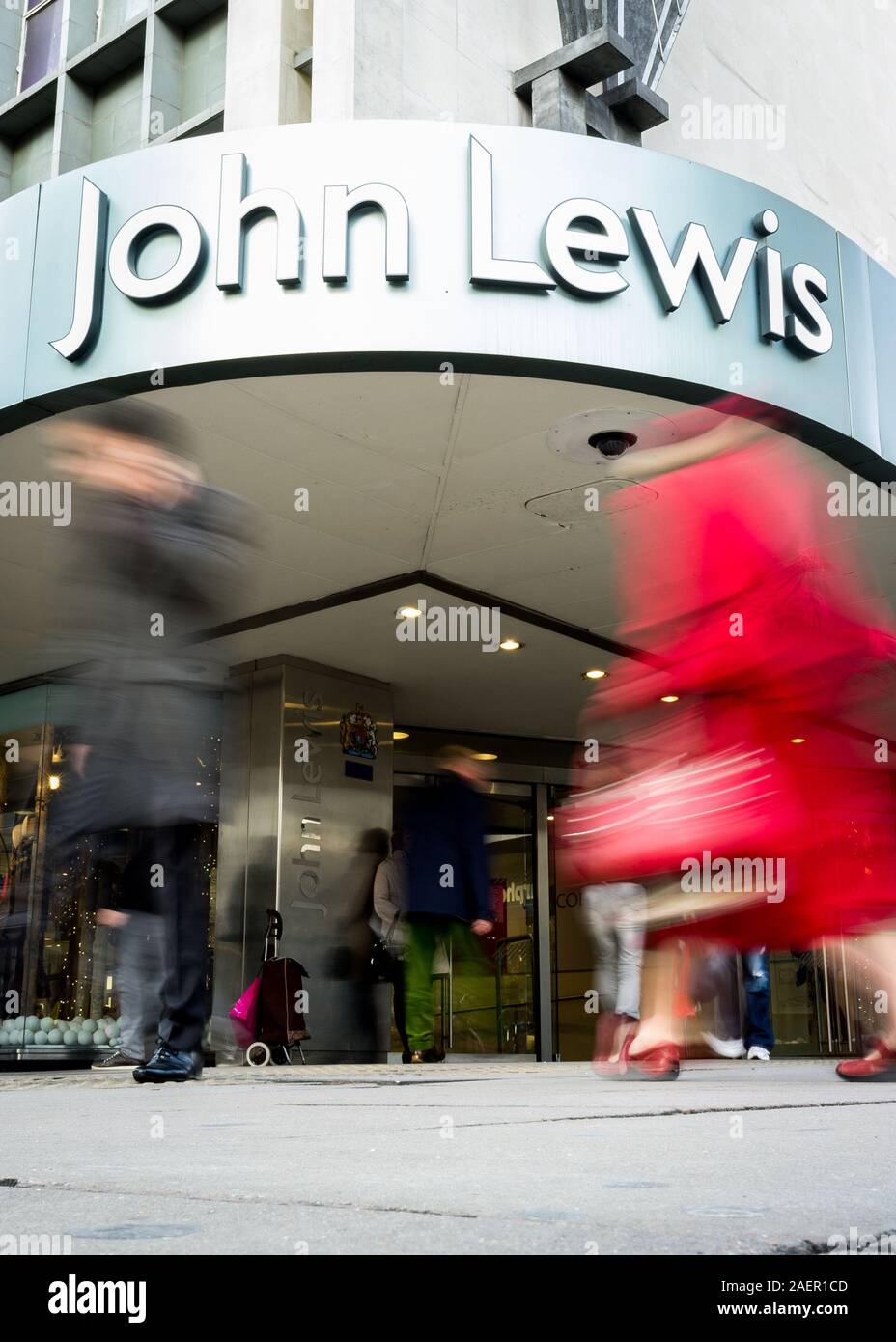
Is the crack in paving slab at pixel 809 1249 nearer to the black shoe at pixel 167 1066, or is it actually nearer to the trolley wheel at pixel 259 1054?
the black shoe at pixel 167 1066

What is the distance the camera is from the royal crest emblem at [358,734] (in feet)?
39.1

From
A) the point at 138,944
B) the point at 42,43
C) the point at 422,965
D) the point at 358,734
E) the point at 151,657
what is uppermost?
the point at 42,43

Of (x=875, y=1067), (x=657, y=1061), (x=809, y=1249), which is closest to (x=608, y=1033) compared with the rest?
(x=657, y=1061)

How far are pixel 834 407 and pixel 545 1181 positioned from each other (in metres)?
6.74

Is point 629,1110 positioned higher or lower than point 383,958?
lower

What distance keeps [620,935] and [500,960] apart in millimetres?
8171

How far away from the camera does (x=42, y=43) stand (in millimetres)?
11430

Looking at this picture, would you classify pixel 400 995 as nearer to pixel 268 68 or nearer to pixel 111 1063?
pixel 111 1063

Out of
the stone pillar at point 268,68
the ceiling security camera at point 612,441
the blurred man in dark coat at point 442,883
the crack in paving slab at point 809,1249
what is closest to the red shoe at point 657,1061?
the blurred man in dark coat at point 442,883

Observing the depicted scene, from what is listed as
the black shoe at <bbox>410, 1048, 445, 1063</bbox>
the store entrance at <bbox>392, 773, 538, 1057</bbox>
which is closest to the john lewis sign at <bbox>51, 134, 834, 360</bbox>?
the black shoe at <bbox>410, 1048, 445, 1063</bbox>

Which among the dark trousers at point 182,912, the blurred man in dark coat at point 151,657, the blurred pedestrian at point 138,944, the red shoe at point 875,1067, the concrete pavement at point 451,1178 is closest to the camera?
the concrete pavement at point 451,1178

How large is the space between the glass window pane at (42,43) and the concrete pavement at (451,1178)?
35.2ft

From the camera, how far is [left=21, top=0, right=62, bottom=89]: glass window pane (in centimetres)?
1123
